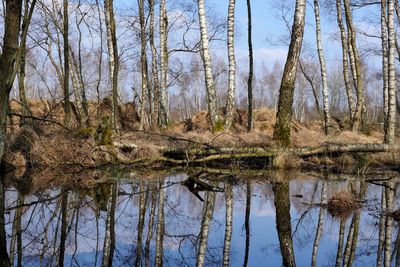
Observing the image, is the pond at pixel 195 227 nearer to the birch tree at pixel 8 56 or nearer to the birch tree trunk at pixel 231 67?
the birch tree at pixel 8 56

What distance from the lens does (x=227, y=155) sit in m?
10.5

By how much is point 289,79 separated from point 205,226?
625 cm

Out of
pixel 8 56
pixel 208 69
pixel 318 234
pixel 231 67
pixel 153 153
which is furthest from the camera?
pixel 231 67

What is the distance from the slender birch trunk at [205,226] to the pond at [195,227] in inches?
0.4

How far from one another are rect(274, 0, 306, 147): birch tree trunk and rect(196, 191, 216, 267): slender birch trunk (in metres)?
3.94

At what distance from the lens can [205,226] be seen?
503 cm

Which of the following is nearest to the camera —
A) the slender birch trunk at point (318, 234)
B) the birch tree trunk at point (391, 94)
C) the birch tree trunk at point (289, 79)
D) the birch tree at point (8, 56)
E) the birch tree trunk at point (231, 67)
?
the slender birch trunk at point (318, 234)

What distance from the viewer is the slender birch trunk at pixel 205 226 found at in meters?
3.84

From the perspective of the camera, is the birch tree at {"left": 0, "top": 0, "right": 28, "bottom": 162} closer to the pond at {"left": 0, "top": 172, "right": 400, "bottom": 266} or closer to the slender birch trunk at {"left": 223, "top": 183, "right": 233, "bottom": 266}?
the pond at {"left": 0, "top": 172, "right": 400, "bottom": 266}

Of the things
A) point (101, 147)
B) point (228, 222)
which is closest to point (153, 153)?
point (101, 147)

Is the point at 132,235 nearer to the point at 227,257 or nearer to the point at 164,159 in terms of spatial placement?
the point at 227,257

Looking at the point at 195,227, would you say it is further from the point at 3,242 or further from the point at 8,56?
the point at 8,56

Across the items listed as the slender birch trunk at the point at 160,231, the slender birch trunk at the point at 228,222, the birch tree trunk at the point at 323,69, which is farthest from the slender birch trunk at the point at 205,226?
the birch tree trunk at the point at 323,69

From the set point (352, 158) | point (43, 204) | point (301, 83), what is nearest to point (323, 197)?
point (43, 204)
